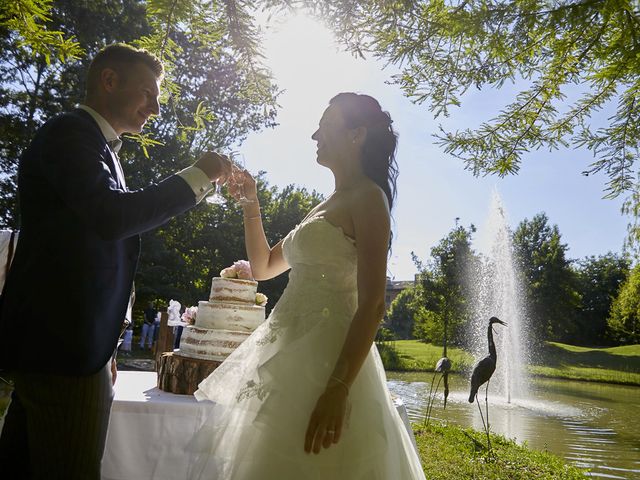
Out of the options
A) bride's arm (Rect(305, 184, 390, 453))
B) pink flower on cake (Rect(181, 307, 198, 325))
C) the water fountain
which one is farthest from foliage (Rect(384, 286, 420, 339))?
bride's arm (Rect(305, 184, 390, 453))

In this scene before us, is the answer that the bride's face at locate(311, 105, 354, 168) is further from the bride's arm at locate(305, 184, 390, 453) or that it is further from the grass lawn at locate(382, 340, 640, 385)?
the grass lawn at locate(382, 340, 640, 385)

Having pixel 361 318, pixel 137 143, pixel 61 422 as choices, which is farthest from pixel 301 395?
pixel 137 143

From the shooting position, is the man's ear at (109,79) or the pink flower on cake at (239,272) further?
the pink flower on cake at (239,272)

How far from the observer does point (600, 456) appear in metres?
8.92

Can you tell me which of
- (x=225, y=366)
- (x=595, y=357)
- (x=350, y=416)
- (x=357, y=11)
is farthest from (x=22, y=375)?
(x=595, y=357)

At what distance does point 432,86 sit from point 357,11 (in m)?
0.98

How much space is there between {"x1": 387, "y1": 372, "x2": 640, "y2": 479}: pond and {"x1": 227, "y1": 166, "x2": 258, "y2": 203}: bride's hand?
7629mm

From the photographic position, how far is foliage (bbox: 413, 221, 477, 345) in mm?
25688

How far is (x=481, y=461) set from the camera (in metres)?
6.82

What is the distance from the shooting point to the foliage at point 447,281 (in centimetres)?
2569

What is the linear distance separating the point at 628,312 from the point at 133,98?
39.1 meters

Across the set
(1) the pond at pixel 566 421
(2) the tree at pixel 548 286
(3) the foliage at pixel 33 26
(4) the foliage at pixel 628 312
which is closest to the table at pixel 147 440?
(3) the foliage at pixel 33 26

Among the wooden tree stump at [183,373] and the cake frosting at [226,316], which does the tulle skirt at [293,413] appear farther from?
the cake frosting at [226,316]

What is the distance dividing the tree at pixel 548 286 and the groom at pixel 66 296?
1588 inches
